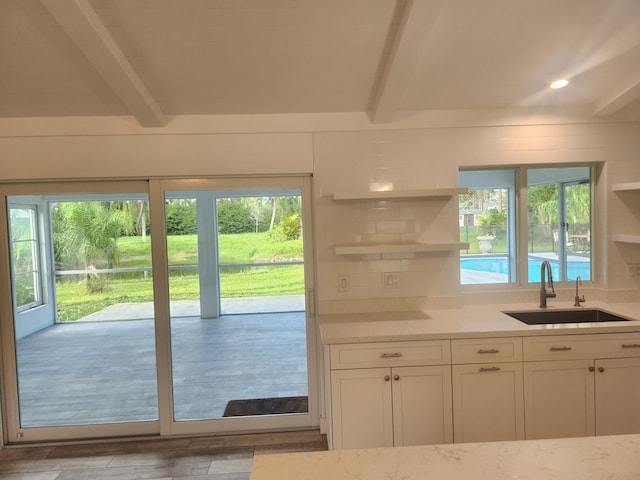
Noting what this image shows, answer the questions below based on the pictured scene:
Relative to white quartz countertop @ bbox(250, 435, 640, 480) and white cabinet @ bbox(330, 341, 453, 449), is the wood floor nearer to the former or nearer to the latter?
white cabinet @ bbox(330, 341, 453, 449)

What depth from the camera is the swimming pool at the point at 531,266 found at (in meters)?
3.07

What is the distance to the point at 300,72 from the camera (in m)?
2.32

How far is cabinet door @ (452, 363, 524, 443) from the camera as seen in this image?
2316 millimetres

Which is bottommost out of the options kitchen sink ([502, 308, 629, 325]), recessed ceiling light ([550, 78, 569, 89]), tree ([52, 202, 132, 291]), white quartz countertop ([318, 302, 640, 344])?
kitchen sink ([502, 308, 629, 325])

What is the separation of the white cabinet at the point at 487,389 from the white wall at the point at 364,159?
595 millimetres

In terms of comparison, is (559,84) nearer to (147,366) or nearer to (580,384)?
(580,384)

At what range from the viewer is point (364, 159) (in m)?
2.82

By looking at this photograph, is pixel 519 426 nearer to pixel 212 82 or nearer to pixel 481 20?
pixel 481 20

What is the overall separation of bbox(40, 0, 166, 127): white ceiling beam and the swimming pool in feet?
8.25

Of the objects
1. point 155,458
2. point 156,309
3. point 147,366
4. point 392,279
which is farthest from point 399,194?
point 155,458

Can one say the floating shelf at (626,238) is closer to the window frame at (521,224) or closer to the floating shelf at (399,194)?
the window frame at (521,224)

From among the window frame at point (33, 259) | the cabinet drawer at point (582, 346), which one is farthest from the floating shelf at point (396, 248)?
the window frame at point (33, 259)

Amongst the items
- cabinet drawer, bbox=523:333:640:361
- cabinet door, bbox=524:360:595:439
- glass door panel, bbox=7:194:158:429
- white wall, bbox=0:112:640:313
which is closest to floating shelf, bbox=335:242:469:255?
white wall, bbox=0:112:640:313

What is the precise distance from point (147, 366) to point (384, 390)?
5.92 feet
